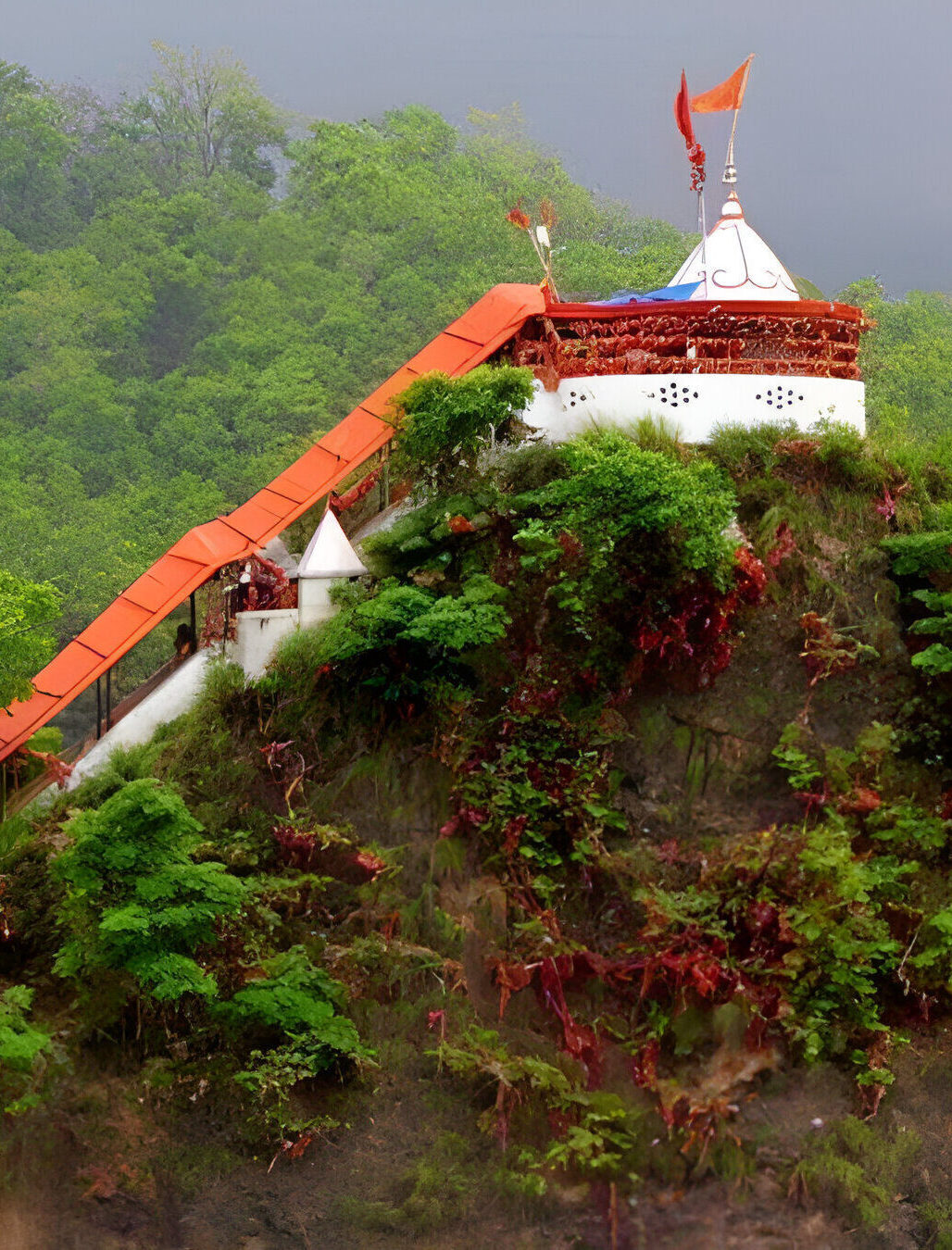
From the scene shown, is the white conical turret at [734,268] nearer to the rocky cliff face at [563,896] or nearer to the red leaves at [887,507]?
the rocky cliff face at [563,896]

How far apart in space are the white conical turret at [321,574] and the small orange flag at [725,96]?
6018 mm

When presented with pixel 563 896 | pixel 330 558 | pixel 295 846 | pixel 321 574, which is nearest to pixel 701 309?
pixel 330 558

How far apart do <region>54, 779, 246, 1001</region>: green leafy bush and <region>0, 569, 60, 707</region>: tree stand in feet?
8.21

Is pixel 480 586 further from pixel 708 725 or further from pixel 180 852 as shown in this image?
pixel 180 852

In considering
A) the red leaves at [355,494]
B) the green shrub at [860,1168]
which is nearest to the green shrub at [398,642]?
the red leaves at [355,494]

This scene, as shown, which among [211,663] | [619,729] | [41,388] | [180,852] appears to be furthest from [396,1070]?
[41,388]

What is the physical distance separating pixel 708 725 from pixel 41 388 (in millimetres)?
24026

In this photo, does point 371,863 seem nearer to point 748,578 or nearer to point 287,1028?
point 287,1028

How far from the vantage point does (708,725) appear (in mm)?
12844

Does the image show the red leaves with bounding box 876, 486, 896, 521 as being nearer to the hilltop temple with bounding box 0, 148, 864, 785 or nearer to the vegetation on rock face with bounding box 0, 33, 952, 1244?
the vegetation on rock face with bounding box 0, 33, 952, 1244

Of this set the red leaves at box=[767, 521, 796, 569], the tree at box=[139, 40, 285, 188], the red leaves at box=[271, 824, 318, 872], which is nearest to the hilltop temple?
the red leaves at box=[767, 521, 796, 569]

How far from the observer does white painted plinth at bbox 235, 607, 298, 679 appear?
45.8 feet

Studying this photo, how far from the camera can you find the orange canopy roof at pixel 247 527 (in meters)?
14.2

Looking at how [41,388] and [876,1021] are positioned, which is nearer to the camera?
[876,1021]
